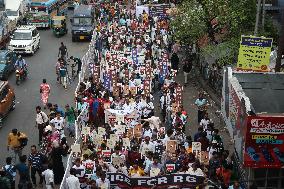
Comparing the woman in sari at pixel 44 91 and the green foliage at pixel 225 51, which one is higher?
the green foliage at pixel 225 51

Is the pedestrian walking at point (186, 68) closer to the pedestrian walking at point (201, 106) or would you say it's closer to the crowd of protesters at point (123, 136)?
the crowd of protesters at point (123, 136)

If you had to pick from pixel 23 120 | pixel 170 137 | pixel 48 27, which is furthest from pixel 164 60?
pixel 48 27

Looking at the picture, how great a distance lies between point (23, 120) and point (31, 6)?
1917 centimetres

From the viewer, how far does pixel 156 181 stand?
17844 millimetres

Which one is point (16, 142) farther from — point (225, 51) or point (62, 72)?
point (225, 51)

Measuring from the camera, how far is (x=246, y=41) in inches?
888

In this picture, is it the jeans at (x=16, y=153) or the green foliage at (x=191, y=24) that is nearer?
the jeans at (x=16, y=153)

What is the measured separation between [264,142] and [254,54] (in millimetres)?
5964

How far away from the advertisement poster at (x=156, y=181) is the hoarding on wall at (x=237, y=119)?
161cm

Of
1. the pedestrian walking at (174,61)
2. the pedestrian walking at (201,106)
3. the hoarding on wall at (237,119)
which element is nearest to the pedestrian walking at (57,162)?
the hoarding on wall at (237,119)

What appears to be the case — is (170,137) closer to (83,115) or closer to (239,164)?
(239,164)

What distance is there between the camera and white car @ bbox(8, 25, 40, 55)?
36719 mm

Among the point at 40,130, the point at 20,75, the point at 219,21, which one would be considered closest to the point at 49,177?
the point at 40,130

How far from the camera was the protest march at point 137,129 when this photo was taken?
58.8ft
